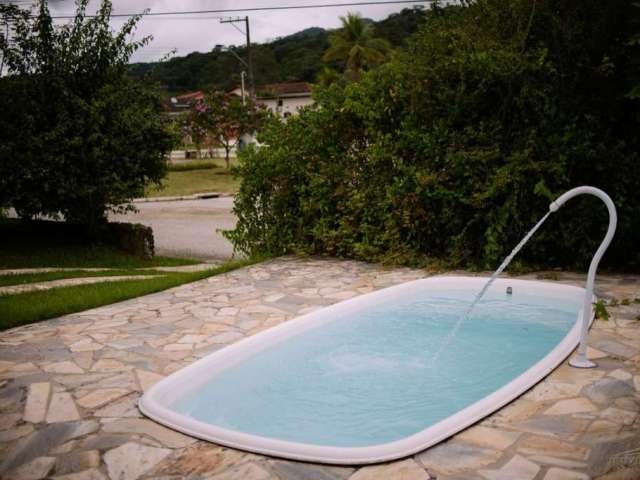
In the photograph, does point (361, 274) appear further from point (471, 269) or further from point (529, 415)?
point (529, 415)

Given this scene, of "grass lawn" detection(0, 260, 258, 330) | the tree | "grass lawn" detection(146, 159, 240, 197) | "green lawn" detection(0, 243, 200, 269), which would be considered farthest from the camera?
the tree

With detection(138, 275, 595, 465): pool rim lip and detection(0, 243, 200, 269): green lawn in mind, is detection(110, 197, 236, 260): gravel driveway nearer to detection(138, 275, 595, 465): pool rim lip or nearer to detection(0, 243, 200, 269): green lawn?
detection(0, 243, 200, 269): green lawn

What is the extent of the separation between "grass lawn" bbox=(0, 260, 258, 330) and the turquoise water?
8.19ft

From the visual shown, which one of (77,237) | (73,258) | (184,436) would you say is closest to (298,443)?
(184,436)

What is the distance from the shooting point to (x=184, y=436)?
354 centimetres

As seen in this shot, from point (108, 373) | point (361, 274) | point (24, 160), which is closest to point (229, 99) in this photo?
point (24, 160)

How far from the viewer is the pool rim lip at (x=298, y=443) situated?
3166 mm

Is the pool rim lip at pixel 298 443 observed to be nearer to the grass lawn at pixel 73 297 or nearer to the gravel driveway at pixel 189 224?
the grass lawn at pixel 73 297

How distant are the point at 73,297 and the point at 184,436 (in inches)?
156

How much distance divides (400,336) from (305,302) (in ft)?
3.48

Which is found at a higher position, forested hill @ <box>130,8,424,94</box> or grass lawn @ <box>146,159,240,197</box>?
forested hill @ <box>130,8,424,94</box>

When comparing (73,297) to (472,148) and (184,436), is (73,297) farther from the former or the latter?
(472,148)

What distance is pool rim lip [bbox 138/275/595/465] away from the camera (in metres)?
3.17

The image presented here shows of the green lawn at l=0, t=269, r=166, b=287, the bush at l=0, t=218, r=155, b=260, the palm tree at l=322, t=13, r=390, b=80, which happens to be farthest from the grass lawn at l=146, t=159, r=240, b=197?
the palm tree at l=322, t=13, r=390, b=80
